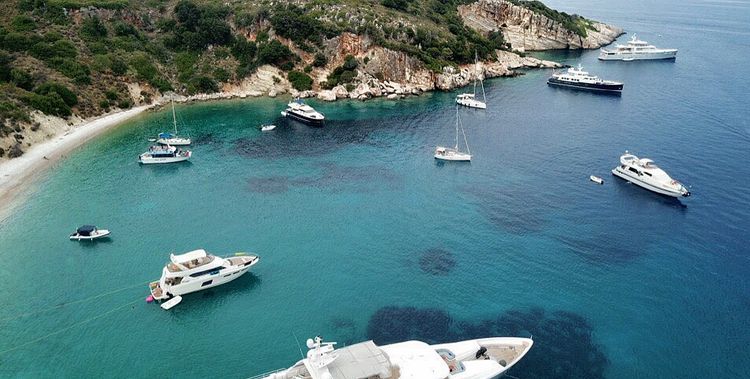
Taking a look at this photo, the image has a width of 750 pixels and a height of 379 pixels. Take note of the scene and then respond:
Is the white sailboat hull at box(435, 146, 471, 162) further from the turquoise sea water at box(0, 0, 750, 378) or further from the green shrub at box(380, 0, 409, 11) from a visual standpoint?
the green shrub at box(380, 0, 409, 11)

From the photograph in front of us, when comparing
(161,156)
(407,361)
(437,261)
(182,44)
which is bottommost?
(437,261)

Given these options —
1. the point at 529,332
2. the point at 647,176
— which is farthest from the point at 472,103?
the point at 529,332

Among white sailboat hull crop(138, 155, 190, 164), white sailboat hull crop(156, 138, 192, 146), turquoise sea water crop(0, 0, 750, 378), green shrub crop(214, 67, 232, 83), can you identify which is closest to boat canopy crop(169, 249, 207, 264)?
turquoise sea water crop(0, 0, 750, 378)

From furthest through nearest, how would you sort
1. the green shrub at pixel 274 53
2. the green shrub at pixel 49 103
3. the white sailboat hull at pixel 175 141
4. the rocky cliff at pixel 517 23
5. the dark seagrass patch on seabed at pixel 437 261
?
1. the rocky cliff at pixel 517 23
2. the green shrub at pixel 274 53
3. the green shrub at pixel 49 103
4. the white sailboat hull at pixel 175 141
5. the dark seagrass patch on seabed at pixel 437 261

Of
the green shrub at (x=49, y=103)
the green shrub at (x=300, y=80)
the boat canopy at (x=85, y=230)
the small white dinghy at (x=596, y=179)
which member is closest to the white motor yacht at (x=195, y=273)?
the boat canopy at (x=85, y=230)

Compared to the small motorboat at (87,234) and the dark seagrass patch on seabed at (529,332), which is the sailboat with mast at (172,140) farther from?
the dark seagrass patch on seabed at (529,332)

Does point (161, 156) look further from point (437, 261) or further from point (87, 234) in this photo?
point (437, 261)

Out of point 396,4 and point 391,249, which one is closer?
point 391,249
